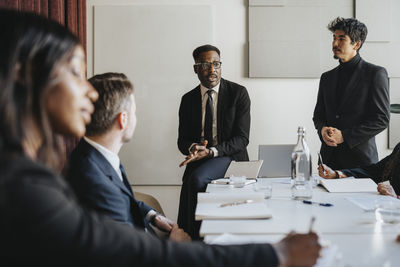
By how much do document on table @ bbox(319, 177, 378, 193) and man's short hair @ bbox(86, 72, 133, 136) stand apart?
113 cm

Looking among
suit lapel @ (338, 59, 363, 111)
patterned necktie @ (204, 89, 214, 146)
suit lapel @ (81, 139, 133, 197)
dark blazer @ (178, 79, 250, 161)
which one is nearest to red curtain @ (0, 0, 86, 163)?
dark blazer @ (178, 79, 250, 161)

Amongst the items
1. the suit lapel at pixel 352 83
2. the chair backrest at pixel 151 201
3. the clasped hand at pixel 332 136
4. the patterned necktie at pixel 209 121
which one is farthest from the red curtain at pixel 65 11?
the suit lapel at pixel 352 83

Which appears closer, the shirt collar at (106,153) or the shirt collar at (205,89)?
the shirt collar at (106,153)

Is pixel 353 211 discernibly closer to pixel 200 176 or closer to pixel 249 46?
pixel 200 176

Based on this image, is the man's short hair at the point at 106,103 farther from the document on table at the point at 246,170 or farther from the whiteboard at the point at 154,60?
the whiteboard at the point at 154,60

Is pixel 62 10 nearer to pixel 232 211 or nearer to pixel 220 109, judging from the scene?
pixel 220 109

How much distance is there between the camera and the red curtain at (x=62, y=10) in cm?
298

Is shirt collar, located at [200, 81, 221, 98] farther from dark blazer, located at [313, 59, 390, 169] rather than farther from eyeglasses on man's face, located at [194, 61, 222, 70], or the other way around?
dark blazer, located at [313, 59, 390, 169]

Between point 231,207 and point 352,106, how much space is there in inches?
79.2

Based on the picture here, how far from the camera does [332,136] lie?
324 cm

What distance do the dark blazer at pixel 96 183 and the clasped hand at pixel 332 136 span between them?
1.99m

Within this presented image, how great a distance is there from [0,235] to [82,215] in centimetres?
14

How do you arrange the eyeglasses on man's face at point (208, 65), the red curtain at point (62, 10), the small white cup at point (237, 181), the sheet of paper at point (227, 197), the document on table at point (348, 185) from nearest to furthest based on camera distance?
the sheet of paper at point (227, 197) → the document on table at point (348, 185) → the small white cup at point (237, 181) → the red curtain at point (62, 10) → the eyeglasses on man's face at point (208, 65)

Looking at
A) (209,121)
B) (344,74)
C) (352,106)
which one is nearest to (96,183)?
(209,121)
